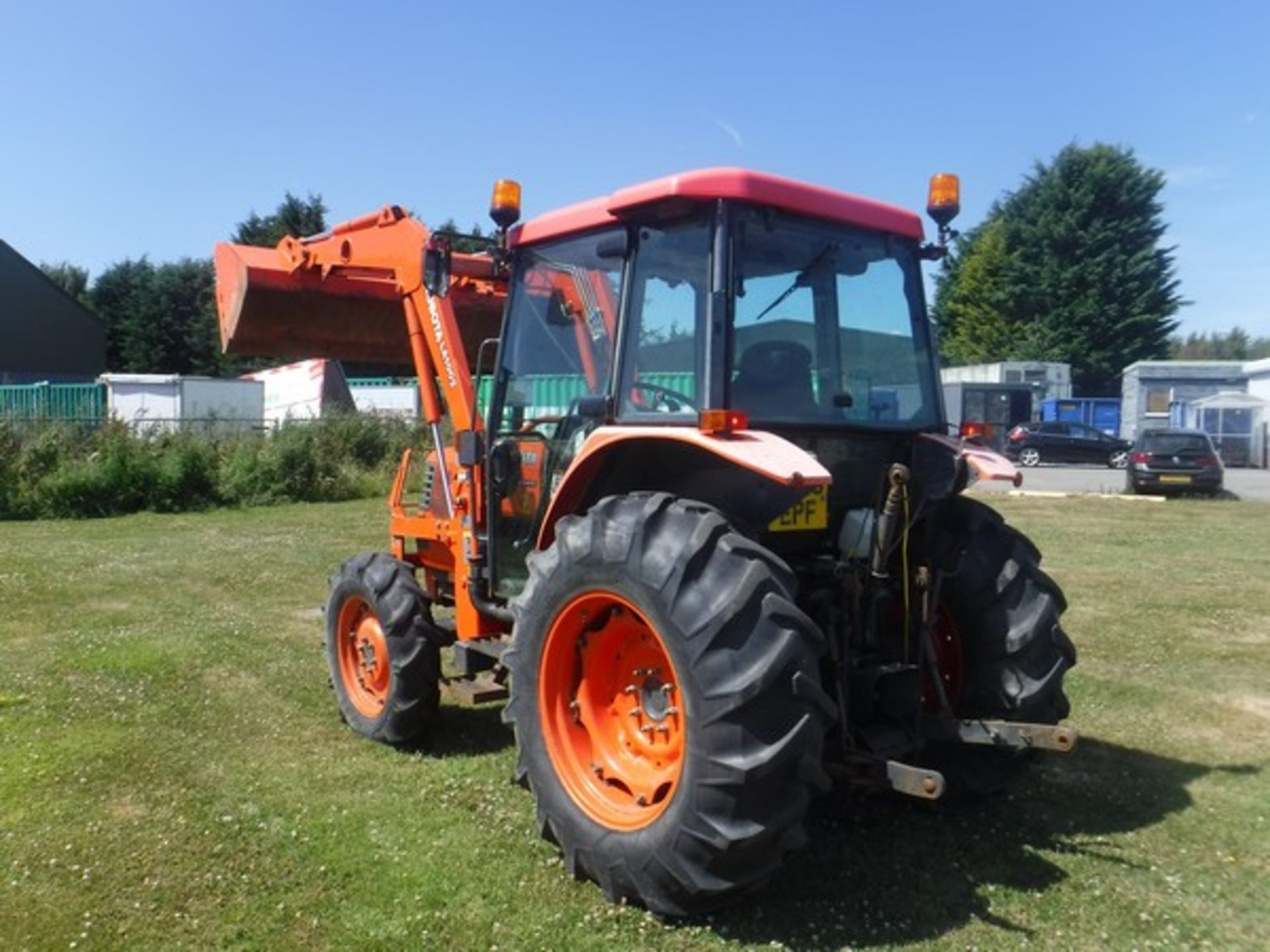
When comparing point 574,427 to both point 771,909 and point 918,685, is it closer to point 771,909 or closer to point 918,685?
point 918,685

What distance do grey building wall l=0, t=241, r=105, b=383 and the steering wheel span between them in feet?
139

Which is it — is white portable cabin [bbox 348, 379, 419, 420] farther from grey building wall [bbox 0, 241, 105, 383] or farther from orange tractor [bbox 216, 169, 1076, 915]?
orange tractor [bbox 216, 169, 1076, 915]

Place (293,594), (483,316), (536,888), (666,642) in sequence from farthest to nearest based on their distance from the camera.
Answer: (293,594) < (483,316) < (536,888) < (666,642)

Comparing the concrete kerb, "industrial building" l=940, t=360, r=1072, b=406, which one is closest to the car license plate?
the concrete kerb

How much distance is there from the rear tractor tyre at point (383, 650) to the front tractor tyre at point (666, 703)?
1327 millimetres

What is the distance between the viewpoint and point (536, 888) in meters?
3.80

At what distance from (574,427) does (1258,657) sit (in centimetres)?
596

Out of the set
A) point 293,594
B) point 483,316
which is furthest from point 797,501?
point 293,594

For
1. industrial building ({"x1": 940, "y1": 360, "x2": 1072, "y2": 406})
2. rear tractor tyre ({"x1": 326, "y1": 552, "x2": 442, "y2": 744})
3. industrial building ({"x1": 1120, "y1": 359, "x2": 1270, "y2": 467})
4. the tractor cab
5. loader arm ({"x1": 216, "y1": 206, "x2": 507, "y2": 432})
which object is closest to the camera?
the tractor cab

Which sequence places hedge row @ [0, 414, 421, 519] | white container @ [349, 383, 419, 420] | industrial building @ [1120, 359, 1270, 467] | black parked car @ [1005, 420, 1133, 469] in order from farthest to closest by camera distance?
industrial building @ [1120, 359, 1270, 467], black parked car @ [1005, 420, 1133, 469], white container @ [349, 383, 419, 420], hedge row @ [0, 414, 421, 519]

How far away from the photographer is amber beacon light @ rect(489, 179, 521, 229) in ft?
15.6

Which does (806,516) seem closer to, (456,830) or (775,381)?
(775,381)

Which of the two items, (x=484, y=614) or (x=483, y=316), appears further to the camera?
(x=483, y=316)

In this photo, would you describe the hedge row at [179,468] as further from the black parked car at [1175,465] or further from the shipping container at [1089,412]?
the shipping container at [1089,412]
